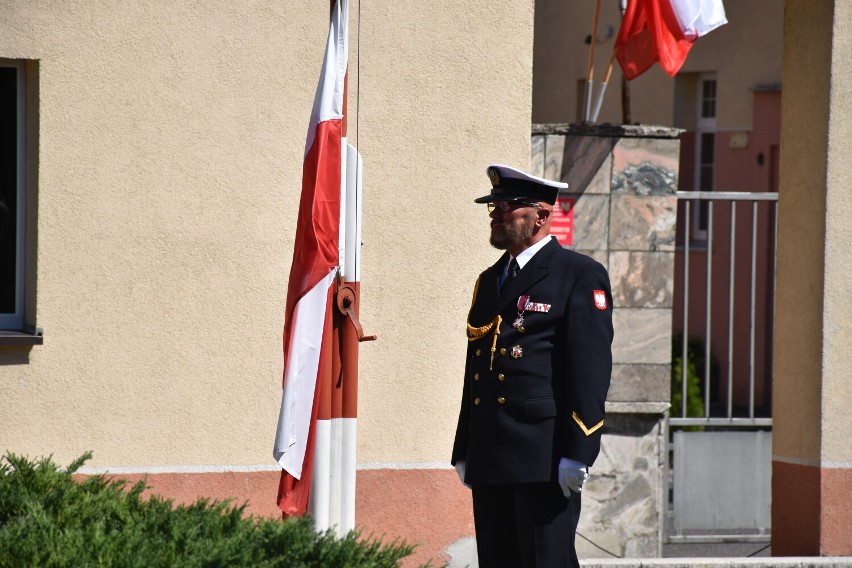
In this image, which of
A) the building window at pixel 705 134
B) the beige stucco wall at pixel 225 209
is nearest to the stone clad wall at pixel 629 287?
the beige stucco wall at pixel 225 209

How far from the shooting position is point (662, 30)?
6.32 meters

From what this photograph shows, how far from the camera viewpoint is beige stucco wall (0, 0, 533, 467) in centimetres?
562

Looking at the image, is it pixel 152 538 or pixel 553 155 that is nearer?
pixel 152 538

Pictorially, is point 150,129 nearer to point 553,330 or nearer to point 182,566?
point 553,330

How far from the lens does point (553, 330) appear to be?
14.9 ft

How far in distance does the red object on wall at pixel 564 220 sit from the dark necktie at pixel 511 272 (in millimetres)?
1723

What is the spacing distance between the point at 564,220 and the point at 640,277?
50cm

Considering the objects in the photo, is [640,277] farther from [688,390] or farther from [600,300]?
[688,390]

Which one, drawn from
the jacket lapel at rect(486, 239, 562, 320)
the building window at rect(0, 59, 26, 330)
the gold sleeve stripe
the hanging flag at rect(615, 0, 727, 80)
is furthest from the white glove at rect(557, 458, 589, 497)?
the building window at rect(0, 59, 26, 330)

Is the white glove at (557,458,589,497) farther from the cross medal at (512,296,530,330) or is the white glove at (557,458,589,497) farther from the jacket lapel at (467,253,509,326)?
the jacket lapel at (467,253,509,326)

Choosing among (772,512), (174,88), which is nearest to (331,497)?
(174,88)

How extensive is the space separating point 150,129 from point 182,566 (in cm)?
270

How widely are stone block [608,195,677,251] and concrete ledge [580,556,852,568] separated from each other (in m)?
1.51

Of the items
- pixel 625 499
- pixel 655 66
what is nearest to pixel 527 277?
pixel 625 499
